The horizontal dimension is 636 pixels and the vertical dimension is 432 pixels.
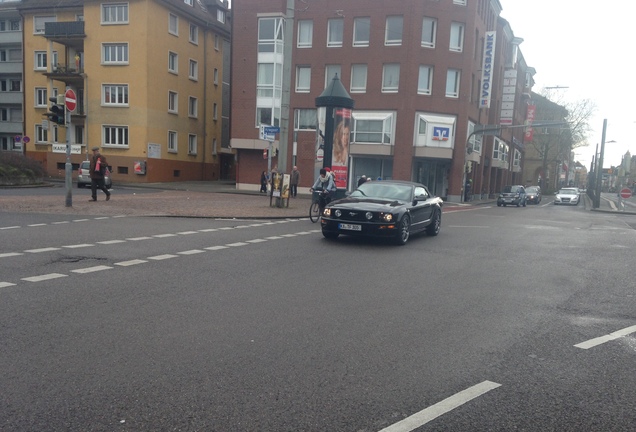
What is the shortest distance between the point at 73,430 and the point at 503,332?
4204 millimetres

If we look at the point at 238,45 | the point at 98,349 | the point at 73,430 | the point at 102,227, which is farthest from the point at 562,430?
the point at 238,45

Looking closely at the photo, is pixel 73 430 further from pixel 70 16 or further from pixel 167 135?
pixel 70 16

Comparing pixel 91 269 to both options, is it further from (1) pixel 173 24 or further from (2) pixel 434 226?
(1) pixel 173 24

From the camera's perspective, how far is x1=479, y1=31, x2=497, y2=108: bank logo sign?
40656 millimetres

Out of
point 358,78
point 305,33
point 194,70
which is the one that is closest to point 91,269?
point 358,78

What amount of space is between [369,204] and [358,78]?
89.8 ft

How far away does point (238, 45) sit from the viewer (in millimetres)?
39969

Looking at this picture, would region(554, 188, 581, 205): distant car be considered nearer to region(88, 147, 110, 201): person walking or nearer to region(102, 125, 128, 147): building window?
region(102, 125, 128, 147): building window

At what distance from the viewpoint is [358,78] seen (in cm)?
3809

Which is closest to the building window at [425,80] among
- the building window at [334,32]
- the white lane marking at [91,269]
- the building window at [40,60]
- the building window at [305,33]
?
the building window at [334,32]

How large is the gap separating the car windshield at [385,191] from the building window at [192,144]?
34.7 m

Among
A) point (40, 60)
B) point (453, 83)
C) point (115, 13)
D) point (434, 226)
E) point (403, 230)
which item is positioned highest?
point (115, 13)

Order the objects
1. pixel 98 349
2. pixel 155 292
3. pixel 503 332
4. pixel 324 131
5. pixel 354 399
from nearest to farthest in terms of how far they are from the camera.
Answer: pixel 354 399, pixel 98 349, pixel 503 332, pixel 155 292, pixel 324 131

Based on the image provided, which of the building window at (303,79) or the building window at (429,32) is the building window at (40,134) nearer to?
the building window at (303,79)
